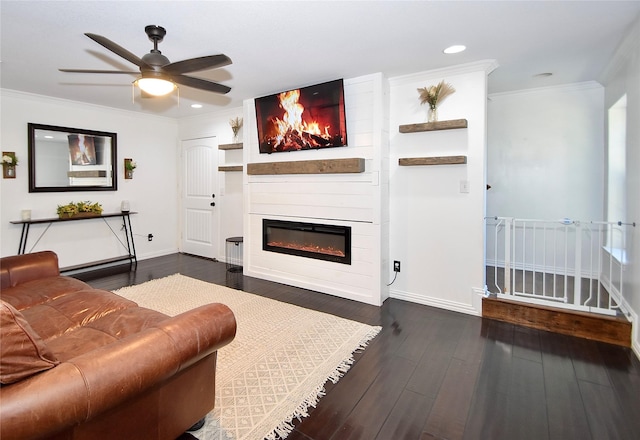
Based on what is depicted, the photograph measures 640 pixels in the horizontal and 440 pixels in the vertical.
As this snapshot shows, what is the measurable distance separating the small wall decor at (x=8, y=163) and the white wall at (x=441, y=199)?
4.66m

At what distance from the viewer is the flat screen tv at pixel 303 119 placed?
12.0 ft

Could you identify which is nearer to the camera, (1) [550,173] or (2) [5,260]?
(2) [5,260]

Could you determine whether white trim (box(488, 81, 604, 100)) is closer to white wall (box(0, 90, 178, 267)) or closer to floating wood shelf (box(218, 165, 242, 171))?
floating wood shelf (box(218, 165, 242, 171))

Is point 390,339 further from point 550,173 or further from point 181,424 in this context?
point 550,173

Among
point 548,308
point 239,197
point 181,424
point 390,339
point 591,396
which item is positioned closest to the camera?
point 181,424

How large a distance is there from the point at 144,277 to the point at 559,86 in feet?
19.0

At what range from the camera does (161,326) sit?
147 cm

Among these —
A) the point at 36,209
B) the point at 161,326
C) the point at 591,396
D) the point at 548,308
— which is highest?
the point at 36,209

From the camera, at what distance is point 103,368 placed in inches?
47.4

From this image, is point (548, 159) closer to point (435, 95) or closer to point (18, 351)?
point (435, 95)

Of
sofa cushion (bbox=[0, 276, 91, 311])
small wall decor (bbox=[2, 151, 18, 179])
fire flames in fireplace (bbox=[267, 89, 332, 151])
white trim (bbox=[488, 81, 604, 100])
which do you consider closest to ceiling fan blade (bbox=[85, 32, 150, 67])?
sofa cushion (bbox=[0, 276, 91, 311])

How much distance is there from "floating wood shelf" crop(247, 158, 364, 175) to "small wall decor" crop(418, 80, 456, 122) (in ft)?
2.80

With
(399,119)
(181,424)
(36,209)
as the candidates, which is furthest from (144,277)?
(399,119)

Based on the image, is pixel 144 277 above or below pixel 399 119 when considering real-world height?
below
